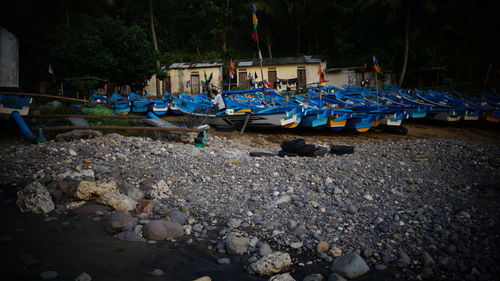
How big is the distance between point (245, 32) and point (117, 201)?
106 feet

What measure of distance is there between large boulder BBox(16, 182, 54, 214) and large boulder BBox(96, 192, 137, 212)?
729 mm

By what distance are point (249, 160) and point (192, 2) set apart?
28.2 meters

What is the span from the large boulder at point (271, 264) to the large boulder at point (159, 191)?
2.67m

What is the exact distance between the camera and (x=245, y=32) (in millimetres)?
35281

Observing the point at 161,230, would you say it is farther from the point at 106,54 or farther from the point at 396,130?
the point at 106,54

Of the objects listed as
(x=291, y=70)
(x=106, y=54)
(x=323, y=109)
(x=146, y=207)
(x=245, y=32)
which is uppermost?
(x=245, y=32)

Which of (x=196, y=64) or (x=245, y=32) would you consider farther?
(x=245, y=32)

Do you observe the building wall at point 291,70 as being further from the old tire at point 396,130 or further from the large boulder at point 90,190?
the large boulder at point 90,190

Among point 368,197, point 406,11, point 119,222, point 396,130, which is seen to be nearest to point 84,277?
point 119,222

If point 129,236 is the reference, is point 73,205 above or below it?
above

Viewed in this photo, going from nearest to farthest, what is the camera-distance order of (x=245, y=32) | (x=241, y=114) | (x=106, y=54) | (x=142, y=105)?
(x=241, y=114)
(x=106, y=54)
(x=142, y=105)
(x=245, y=32)

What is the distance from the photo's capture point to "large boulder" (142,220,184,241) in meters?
4.43

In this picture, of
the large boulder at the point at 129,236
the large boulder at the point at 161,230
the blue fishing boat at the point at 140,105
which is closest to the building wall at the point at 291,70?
the blue fishing boat at the point at 140,105

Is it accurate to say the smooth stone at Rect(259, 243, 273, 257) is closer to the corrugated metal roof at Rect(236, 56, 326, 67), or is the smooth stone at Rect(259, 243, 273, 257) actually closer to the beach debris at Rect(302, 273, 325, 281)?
the beach debris at Rect(302, 273, 325, 281)
